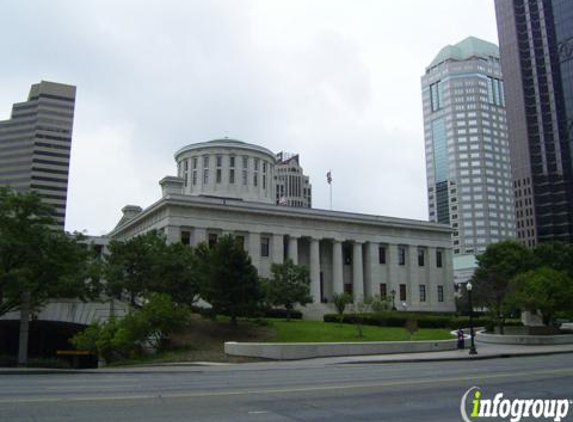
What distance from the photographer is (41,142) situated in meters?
175

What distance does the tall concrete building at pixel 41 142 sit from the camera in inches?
6565

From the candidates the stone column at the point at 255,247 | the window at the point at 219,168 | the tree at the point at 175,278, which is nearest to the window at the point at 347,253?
the stone column at the point at 255,247

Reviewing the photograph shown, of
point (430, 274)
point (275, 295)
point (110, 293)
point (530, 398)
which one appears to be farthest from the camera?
point (430, 274)

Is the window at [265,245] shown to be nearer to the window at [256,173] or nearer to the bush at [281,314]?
the bush at [281,314]

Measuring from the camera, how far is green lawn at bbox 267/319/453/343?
38000 mm

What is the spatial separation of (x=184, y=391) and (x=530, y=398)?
8.63 m

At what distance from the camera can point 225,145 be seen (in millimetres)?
80875

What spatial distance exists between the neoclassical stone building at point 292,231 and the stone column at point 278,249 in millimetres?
119

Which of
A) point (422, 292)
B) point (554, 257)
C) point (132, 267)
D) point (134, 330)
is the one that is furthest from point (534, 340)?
point (422, 292)

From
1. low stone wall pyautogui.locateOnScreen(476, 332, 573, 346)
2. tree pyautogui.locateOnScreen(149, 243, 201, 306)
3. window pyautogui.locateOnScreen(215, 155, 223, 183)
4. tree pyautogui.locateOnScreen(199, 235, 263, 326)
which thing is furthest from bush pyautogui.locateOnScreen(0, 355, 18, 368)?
window pyautogui.locateOnScreen(215, 155, 223, 183)

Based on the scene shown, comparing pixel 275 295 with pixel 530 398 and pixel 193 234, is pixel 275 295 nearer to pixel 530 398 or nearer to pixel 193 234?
pixel 193 234

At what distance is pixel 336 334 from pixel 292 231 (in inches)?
1187

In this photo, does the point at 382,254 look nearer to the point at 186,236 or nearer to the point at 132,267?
the point at 186,236

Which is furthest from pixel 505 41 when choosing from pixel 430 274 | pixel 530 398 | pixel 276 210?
pixel 530 398
